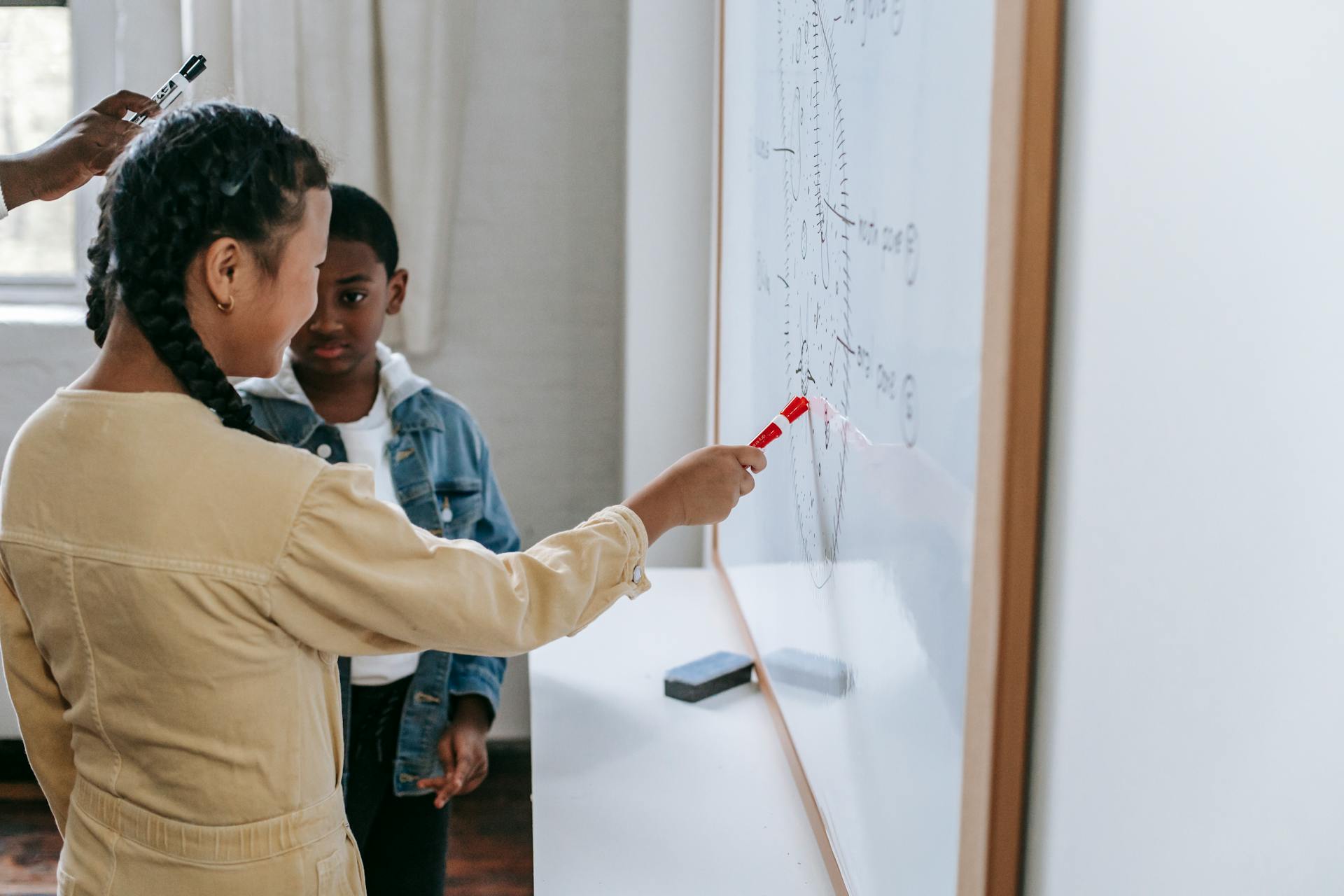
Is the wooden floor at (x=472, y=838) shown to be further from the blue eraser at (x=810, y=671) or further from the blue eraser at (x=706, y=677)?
the blue eraser at (x=810, y=671)

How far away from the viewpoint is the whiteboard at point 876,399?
67 centimetres

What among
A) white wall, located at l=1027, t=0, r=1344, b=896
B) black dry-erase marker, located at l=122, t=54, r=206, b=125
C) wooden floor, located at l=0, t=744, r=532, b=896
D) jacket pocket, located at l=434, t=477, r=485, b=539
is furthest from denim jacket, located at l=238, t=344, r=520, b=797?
white wall, located at l=1027, t=0, r=1344, b=896

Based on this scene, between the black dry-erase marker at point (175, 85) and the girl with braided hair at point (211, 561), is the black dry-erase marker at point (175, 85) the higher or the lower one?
the higher one

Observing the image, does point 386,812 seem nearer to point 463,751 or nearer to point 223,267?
point 463,751

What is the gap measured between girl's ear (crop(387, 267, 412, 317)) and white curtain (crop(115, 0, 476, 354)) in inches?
30.7

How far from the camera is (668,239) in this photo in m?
2.09

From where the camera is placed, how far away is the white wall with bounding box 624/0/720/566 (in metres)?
2.04

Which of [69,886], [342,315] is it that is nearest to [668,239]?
[342,315]

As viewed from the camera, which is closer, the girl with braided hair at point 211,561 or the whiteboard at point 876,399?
the whiteboard at point 876,399

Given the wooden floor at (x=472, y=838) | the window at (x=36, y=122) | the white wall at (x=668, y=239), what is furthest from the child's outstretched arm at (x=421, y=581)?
the window at (x=36, y=122)

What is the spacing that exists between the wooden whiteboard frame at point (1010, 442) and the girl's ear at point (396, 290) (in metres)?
1.06

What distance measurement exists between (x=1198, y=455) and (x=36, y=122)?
106 inches

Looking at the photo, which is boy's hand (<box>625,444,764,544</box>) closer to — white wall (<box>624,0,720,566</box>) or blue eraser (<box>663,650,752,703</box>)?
blue eraser (<box>663,650,752,703</box>)

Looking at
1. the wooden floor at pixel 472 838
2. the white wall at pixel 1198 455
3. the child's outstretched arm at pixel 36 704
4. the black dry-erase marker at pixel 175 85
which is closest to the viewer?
the white wall at pixel 1198 455
